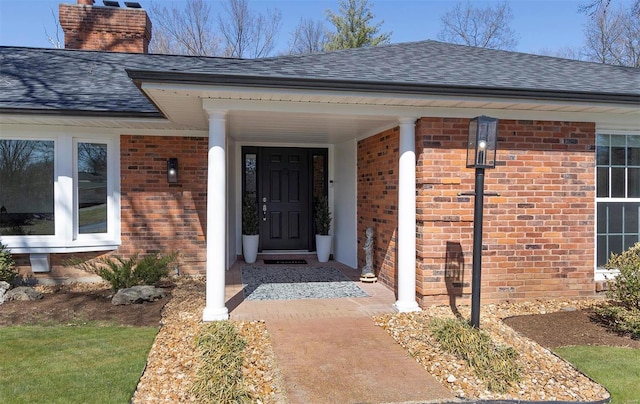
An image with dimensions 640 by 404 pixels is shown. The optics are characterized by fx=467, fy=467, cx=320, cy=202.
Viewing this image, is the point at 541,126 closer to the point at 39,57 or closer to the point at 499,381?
the point at 499,381

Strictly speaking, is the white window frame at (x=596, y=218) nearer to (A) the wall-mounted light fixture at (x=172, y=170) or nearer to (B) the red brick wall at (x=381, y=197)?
(B) the red brick wall at (x=381, y=197)

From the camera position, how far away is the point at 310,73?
195 inches

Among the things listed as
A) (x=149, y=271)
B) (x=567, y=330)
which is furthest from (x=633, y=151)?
(x=149, y=271)

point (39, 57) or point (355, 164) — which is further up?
point (39, 57)

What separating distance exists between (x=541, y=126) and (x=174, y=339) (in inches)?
193

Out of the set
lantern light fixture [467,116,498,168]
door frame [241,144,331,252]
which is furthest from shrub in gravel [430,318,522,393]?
door frame [241,144,331,252]

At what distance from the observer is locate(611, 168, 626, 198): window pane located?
6250 millimetres

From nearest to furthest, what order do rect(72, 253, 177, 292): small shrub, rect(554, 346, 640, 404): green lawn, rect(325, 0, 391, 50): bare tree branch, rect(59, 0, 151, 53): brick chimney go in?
rect(554, 346, 640, 404): green lawn, rect(72, 253, 177, 292): small shrub, rect(59, 0, 151, 53): brick chimney, rect(325, 0, 391, 50): bare tree branch

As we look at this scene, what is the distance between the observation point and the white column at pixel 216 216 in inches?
197

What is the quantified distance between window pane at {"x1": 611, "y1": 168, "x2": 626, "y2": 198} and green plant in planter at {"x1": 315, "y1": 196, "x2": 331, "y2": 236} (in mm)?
4725

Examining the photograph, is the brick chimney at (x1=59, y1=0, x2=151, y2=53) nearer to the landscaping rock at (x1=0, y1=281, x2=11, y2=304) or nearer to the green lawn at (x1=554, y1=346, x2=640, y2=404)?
the landscaping rock at (x1=0, y1=281, x2=11, y2=304)

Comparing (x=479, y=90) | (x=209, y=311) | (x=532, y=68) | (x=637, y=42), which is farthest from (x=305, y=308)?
(x=637, y=42)

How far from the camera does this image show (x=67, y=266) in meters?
7.09

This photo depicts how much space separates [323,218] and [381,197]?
242 centimetres
